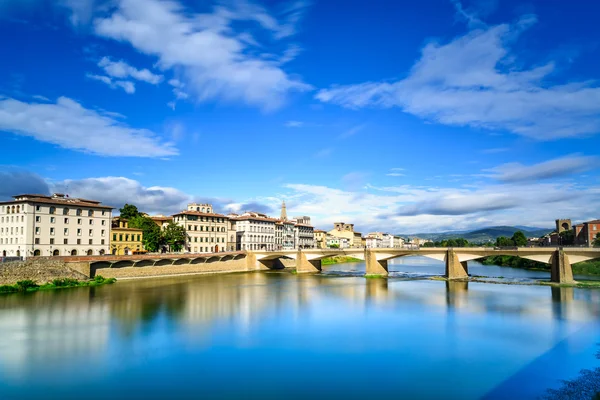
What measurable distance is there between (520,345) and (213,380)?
1677 cm

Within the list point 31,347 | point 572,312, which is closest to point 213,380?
point 31,347

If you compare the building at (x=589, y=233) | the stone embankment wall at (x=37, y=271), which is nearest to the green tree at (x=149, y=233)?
the stone embankment wall at (x=37, y=271)

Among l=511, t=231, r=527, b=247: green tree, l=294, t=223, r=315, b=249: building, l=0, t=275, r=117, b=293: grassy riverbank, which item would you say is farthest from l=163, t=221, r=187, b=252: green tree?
l=511, t=231, r=527, b=247: green tree

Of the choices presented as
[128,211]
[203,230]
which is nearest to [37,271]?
[128,211]

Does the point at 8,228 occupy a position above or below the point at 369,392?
above

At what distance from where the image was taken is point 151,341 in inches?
953

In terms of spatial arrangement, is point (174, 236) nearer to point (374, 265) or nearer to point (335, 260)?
point (374, 265)

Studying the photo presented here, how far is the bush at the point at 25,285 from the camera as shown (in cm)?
4355

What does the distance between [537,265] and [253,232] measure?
57.0m

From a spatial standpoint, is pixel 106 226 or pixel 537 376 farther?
pixel 106 226

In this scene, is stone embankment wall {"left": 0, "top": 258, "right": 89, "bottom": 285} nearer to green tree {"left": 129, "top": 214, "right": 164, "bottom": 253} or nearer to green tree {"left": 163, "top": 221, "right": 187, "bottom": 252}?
green tree {"left": 129, "top": 214, "right": 164, "bottom": 253}

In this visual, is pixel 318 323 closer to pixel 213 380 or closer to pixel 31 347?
pixel 213 380

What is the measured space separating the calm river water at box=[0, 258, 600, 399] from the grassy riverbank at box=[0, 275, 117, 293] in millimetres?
3834

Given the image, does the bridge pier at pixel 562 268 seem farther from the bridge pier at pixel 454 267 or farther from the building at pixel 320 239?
the building at pixel 320 239
